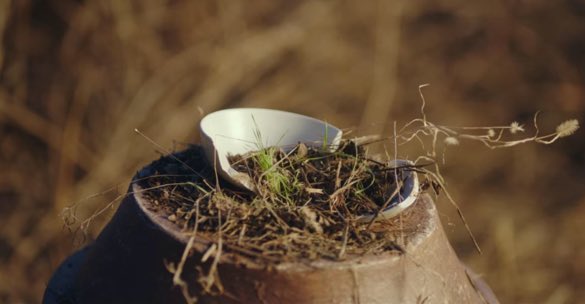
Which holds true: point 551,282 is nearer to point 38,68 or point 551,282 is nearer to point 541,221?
point 541,221

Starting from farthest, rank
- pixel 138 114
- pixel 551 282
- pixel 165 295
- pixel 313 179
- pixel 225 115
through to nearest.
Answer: pixel 551 282 < pixel 138 114 < pixel 225 115 < pixel 313 179 < pixel 165 295

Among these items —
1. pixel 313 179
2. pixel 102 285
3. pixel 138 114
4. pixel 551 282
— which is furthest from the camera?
pixel 551 282

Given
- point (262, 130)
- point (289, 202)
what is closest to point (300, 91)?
point (262, 130)

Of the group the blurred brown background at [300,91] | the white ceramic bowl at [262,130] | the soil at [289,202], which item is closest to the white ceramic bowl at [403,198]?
the soil at [289,202]

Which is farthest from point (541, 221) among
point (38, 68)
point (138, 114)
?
point (38, 68)

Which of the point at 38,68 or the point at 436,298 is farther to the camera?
the point at 38,68

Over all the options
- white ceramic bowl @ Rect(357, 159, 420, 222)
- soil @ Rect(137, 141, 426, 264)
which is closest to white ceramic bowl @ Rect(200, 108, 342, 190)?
soil @ Rect(137, 141, 426, 264)

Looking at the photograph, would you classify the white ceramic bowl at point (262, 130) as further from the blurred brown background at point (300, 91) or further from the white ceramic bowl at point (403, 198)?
the blurred brown background at point (300, 91)

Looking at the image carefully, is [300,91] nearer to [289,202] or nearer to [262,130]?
[262,130]
